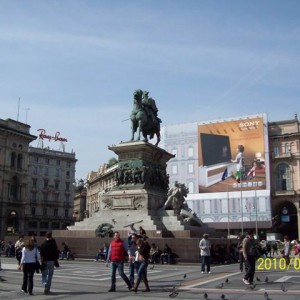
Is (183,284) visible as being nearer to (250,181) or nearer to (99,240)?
(99,240)

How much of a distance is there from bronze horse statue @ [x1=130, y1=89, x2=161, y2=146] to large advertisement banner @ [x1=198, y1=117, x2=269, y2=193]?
4600 cm

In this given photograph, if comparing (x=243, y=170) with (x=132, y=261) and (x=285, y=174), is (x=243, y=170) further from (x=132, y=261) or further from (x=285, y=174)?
(x=132, y=261)

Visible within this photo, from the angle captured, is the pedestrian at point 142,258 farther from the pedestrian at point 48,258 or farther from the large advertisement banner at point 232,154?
the large advertisement banner at point 232,154

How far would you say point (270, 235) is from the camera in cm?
7294

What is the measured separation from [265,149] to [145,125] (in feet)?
164

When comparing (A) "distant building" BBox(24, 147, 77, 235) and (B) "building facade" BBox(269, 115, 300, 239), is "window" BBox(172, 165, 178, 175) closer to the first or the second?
(B) "building facade" BBox(269, 115, 300, 239)

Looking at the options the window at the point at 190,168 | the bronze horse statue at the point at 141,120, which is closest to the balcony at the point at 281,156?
the window at the point at 190,168

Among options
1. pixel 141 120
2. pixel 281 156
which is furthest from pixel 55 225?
pixel 141 120

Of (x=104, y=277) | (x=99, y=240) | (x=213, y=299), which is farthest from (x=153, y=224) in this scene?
(x=213, y=299)

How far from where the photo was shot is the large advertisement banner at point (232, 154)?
251 ft

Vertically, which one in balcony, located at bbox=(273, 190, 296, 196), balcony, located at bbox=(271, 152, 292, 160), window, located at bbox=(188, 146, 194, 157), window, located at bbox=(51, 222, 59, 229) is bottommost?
window, located at bbox=(51, 222, 59, 229)

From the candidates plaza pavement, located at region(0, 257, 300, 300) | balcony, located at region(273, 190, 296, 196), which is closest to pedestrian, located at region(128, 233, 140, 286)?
plaza pavement, located at region(0, 257, 300, 300)

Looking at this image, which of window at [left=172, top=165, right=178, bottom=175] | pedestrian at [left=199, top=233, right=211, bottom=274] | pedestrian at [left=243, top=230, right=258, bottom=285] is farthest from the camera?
window at [left=172, top=165, right=178, bottom=175]

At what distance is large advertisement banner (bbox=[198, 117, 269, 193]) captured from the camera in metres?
76.6
